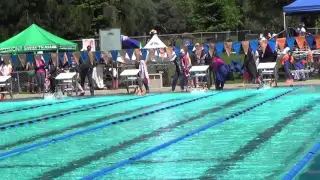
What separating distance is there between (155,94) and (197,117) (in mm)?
8823

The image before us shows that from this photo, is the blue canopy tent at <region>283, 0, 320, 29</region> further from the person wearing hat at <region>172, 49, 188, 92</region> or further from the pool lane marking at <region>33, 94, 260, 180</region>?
the pool lane marking at <region>33, 94, 260, 180</region>

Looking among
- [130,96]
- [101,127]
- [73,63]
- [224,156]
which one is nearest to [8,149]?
[101,127]

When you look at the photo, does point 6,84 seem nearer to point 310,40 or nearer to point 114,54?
point 114,54

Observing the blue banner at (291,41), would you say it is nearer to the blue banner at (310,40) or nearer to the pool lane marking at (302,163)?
the blue banner at (310,40)

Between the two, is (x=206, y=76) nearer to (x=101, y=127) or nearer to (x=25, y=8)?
(x=101, y=127)

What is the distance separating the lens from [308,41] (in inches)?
985

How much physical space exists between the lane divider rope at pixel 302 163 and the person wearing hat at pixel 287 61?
50.2ft

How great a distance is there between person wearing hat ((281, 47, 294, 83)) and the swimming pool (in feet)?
18.7

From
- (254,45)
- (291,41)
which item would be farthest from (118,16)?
(291,41)

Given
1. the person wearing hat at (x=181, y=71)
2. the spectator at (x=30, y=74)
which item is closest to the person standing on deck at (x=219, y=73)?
the person wearing hat at (x=181, y=71)

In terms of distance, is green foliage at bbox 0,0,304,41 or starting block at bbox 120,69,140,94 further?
green foliage at bbox 0,0,304,41

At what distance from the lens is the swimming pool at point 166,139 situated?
802 cm

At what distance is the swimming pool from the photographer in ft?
26.3

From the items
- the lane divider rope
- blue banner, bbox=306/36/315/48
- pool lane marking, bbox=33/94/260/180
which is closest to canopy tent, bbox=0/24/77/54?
blue banner, bbox=306/36/315/48
